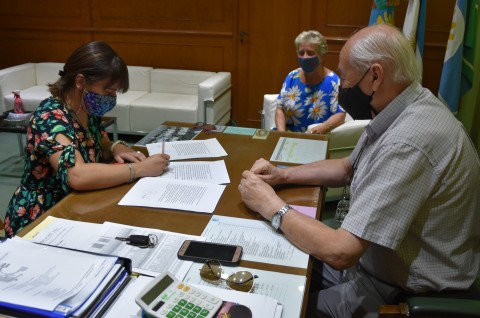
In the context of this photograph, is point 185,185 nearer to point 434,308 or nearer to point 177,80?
point 434,308

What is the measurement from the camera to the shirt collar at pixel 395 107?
129 centimetres

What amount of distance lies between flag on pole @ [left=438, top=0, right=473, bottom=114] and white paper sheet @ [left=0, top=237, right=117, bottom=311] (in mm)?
2747

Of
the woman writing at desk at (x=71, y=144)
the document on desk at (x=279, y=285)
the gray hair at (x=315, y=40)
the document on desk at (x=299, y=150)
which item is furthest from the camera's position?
the gray hair at (x=315, y=40)

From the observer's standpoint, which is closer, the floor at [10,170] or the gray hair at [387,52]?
the gray hair at [387,52]

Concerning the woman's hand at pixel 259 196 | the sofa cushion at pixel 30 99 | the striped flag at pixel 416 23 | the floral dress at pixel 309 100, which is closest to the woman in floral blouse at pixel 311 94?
the floral dress at pixel 309 100

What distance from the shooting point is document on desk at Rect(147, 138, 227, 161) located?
1.90 m

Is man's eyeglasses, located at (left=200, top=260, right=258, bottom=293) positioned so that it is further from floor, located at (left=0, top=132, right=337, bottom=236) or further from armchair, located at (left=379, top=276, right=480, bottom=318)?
floor, located at (left=0, top=132, right=337, bottom=236)

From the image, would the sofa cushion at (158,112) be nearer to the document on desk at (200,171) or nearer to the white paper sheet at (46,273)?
the document on desk at (200,171)

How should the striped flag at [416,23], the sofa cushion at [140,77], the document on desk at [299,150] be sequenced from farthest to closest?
the sofa cushion at [140,77] → the striped flag at [416,23] → the document on desk at [299,150]

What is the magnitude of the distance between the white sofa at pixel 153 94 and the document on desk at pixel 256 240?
8.48 feet

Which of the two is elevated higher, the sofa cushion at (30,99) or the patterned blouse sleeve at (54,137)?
the patterned blouse sleeve at (54,137)

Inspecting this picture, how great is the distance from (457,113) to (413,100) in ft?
6.91

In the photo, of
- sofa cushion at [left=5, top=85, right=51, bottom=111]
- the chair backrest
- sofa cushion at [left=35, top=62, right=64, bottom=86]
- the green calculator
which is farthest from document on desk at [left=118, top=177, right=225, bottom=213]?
sofa cushion at [left=35, top=62, right=64, bottom=86]

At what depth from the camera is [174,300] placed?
968mm
